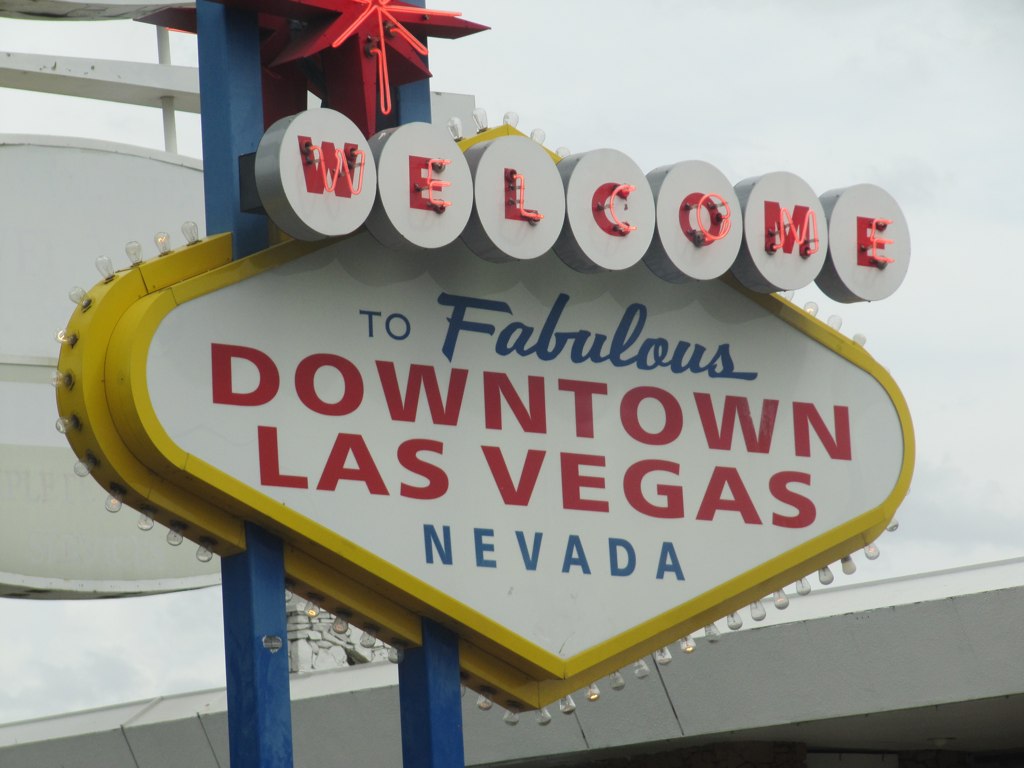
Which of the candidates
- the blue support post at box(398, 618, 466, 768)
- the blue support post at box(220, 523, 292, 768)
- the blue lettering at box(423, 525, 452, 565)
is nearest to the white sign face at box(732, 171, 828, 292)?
the blue lettering at box(423, 525, 452, 565)

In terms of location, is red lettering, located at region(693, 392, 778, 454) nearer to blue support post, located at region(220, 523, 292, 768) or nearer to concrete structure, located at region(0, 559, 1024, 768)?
concrete structure, located at region(0, 559, 1024, 768)

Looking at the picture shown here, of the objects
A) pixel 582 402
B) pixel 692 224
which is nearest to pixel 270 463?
pixel 582 402

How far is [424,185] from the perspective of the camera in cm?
1060

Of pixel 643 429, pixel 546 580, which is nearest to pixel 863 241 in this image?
pixel 643 429

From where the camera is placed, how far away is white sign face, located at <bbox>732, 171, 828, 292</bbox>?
1198 centimetres

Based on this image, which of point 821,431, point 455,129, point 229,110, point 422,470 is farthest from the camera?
point 821,431

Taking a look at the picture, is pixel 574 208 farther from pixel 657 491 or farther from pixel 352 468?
pixel 352 468

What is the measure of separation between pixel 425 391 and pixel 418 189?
1115mm

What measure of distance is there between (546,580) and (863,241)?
3.01 meters

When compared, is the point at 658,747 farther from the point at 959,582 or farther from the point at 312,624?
the point at 312,624

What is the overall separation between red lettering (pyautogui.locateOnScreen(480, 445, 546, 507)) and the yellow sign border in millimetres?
705

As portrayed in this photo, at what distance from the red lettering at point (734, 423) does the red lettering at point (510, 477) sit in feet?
4.16

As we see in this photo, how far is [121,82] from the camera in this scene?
60.1 ft

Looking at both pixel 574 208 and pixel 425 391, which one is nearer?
pixel 425 391
